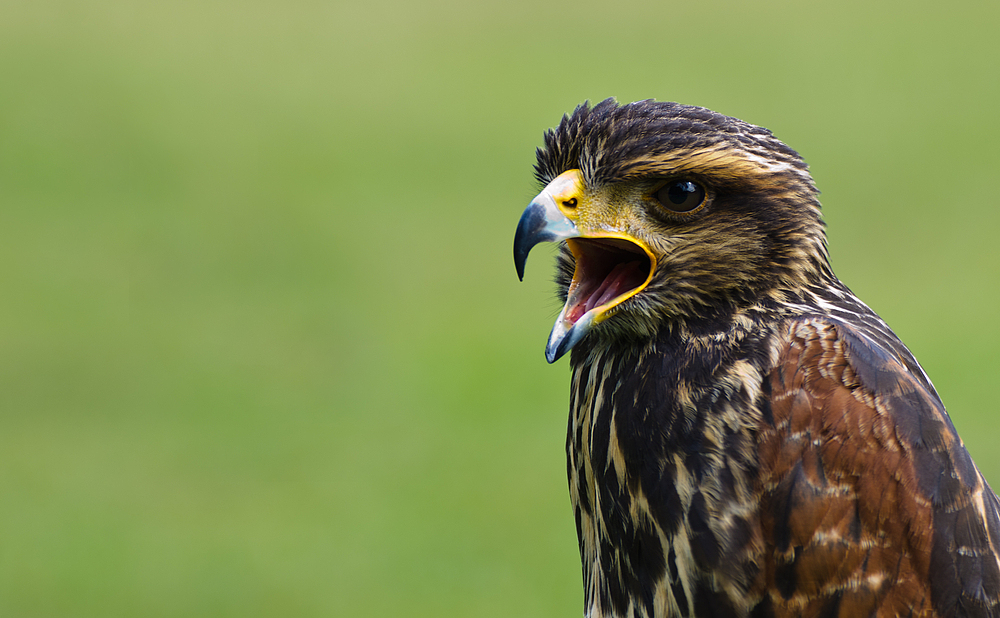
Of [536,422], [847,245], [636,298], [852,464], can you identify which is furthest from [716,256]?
[847,245]

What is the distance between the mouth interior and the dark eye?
14cm

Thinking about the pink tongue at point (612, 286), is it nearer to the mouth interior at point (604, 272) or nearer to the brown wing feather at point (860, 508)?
the mouth interior at point (604, 272)

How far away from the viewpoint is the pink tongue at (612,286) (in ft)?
9.30

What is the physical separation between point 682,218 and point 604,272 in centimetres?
30

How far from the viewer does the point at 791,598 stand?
2600 mm

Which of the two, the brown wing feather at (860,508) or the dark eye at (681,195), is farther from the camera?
the dark eye at (681,195)

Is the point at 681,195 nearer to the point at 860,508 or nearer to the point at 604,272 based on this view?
the point at 604,272

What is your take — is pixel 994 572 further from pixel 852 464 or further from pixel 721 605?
pixel 721 605

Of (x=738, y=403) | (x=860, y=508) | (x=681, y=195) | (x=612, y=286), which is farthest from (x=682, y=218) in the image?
(x=860, y=508)

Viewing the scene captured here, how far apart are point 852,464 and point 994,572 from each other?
450mm

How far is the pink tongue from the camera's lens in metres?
2.83

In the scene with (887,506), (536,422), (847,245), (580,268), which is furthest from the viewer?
(847,245)

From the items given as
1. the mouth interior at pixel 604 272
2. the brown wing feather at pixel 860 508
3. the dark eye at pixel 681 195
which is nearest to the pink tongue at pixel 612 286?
Answer: the mouth interior at pixel 604 272

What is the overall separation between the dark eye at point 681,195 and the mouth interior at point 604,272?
0.46ft
